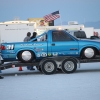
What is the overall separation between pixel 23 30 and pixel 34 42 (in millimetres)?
19607

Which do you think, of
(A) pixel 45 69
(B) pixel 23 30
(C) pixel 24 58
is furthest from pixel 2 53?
(B) pixel 23 30

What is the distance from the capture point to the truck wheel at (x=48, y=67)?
1339 cm

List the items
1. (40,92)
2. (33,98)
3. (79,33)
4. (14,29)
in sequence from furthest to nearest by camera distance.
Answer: (14,29)
(79,33)
(40,92)
(33,98)

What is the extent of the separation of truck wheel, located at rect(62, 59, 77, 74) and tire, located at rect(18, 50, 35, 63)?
142 cm

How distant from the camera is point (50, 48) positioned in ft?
45.0

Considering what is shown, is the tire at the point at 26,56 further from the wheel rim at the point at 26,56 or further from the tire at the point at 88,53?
the tire at the point at 88,53

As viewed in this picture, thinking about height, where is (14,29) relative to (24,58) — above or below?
above

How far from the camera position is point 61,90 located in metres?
9.66

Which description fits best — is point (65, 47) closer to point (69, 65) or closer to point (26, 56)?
point (69, 65)

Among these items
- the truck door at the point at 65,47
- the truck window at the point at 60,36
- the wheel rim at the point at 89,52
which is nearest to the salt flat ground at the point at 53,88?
the truck door at the point at 65,47

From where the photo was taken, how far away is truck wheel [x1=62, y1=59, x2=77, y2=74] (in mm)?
13460

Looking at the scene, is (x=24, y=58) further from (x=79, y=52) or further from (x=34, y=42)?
(x=79, y=52)

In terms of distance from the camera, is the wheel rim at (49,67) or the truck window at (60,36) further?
the truck window at (60,36)

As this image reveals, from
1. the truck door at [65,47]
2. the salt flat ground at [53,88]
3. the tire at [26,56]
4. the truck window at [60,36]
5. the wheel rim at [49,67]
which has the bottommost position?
the salt flat ground at [53,88]
